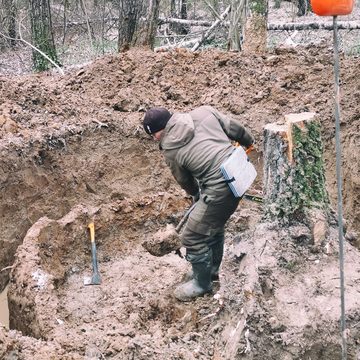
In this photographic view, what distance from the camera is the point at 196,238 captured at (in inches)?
200

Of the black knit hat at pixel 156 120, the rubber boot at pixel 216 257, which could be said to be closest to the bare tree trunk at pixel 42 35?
the rubber boot at pixel 216 257

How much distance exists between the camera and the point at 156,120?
4.72m

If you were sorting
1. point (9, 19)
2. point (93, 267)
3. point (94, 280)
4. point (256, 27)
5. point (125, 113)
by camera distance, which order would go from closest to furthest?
point (94, 280) < point (93, 267) < point (125, 113) < point (256, 27) < point (9, 19)

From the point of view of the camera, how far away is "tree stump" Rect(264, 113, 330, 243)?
15.9 ft

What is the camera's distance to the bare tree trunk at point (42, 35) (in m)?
11.4

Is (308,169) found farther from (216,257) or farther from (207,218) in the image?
(216,257)

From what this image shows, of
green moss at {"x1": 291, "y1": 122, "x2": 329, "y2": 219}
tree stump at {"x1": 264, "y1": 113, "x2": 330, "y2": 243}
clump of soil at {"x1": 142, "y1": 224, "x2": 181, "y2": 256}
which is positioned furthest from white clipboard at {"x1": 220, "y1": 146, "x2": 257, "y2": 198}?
clump of soil at {"x1": 142, "y1": 224, "x2": 181, "y2": 256}

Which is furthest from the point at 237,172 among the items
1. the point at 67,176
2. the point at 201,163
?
the point at 67,176

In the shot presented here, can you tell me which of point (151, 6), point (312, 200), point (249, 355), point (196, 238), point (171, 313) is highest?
point (151, 6)

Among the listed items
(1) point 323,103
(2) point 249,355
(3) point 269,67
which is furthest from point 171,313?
(3) point 269,67

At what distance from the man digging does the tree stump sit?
340mm

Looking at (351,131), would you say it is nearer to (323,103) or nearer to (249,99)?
(323,103)

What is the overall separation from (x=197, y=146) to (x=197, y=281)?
1309 millimetres

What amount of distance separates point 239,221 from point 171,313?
1.66 metres
